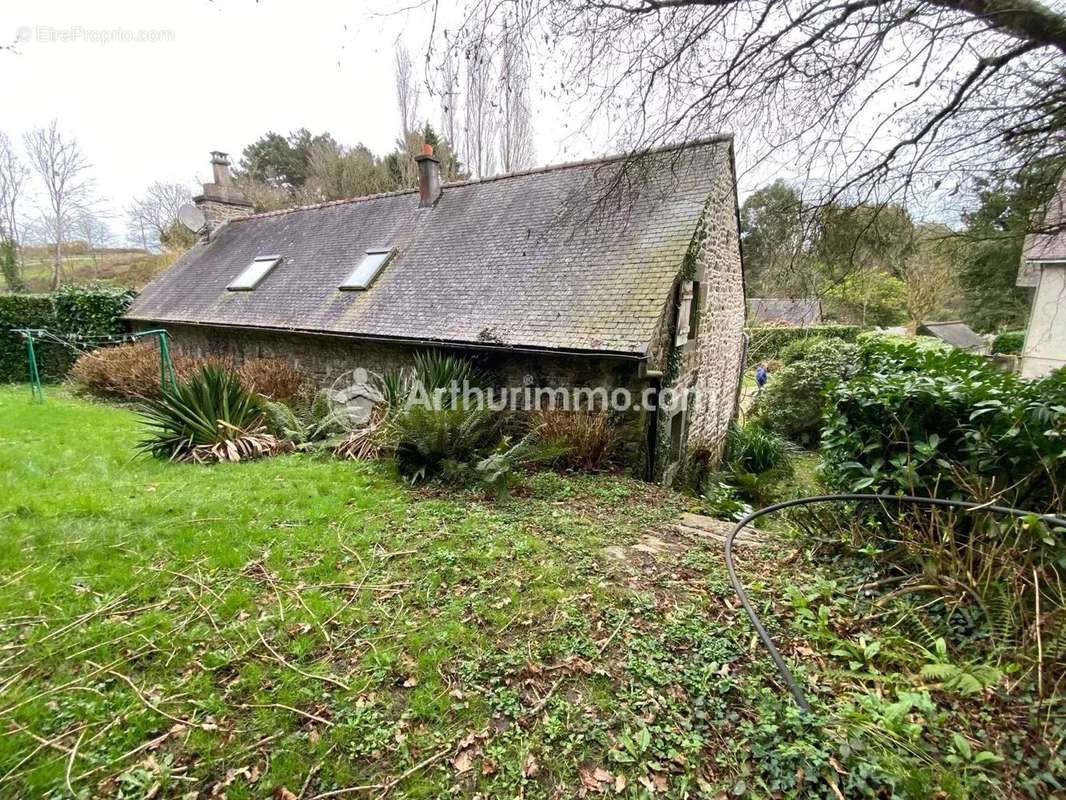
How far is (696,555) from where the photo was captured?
3.79 metres

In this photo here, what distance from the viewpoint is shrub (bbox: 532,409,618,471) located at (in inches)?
252

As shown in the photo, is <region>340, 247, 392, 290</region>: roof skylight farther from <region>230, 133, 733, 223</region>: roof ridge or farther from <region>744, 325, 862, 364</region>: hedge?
<region>744, 325, 862, 364</region>: hedge

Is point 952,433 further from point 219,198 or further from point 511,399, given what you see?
point 219,198

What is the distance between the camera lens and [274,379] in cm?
930

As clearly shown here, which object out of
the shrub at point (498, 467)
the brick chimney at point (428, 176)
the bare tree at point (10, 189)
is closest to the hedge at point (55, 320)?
the bare tree at point (10, 189)

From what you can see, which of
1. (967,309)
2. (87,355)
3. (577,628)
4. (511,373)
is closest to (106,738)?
(577,628)

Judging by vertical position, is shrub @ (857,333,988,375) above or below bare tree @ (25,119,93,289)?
below

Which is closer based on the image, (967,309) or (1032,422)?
(1032,422)

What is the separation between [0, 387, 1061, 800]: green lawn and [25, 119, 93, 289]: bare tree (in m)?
27.6

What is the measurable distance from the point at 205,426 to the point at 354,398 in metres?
2.36

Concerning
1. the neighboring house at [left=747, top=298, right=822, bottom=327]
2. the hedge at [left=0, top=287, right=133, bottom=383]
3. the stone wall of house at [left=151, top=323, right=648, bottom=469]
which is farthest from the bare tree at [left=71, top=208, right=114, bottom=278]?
the neighboring house at [left=747, top=298, right=822, bottom=327]

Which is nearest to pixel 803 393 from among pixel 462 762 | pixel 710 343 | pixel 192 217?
pixel 710 343

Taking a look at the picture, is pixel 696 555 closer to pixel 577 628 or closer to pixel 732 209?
pixel 577 628

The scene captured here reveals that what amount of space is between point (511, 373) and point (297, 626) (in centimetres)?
510
